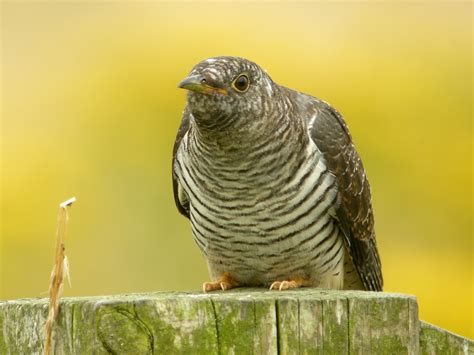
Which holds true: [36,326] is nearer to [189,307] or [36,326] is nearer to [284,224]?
[189,307]

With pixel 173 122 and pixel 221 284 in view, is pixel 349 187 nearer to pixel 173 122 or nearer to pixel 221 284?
pixel 221 284

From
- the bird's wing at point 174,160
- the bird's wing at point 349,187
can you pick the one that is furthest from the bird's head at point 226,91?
the bird's wing at point 174,160

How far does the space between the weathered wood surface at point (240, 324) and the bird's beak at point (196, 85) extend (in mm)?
1146

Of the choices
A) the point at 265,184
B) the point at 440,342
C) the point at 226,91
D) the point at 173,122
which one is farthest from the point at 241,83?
the point at 173,122

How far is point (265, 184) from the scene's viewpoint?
393 centimetres

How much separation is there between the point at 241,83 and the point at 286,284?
0.79 meters

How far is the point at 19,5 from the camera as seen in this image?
9094 mm

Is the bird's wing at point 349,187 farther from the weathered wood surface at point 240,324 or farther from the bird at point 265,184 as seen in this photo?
the weathered wood surface at point 240,324

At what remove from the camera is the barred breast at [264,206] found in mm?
3926

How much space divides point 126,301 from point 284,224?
5.31 feet

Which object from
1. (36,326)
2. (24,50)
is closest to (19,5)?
(24,50)

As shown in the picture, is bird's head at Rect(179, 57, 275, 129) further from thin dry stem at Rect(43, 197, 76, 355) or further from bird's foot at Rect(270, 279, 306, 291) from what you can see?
thin dry stem at Rect(43, 197, 76, 355)

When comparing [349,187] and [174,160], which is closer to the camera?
[349,187]

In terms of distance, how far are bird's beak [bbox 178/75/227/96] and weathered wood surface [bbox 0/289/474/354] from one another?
1.15 metres
